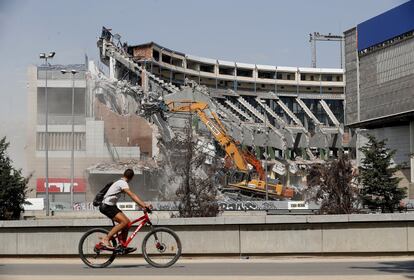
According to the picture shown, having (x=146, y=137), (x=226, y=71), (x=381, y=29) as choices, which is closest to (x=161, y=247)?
(x=146, y=137)

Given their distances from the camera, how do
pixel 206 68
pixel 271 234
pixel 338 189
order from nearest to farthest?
pixel 271 234 < pixel 338 189 < pixel 206 68

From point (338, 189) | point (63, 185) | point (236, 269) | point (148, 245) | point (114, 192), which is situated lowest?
point (236, 269)

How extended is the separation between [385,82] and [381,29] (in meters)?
8.10

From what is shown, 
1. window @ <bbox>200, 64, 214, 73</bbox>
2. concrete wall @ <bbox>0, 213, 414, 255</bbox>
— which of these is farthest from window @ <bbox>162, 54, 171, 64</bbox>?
concrete wall @ <bbox>0, 213, 414, 255</bbox>

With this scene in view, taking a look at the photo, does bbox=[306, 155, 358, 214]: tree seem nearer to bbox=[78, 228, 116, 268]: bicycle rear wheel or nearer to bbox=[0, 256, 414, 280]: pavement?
bbox=[0, 256, 414, 280]: pavement

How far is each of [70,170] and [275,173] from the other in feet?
127

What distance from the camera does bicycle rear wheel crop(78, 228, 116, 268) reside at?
40.7 feet

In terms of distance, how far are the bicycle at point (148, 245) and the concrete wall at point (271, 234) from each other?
308 centimetres

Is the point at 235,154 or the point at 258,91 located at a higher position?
the point at 258,91

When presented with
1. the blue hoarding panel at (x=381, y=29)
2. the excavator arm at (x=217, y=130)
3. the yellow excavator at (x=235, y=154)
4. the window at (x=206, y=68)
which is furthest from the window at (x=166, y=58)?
the blue hoarding panel at (x=381, y=29)

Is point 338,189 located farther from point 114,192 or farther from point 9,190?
point 114,192

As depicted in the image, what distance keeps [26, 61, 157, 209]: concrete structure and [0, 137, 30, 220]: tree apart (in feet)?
132

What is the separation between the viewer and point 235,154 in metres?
87.9

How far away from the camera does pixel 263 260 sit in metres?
15.0
